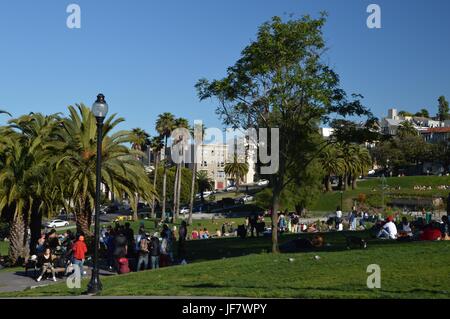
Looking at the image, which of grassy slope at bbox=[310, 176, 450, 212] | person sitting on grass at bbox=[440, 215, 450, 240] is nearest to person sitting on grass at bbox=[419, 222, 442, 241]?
person sitting on grass at bbox=[440, 215, 450, 240]

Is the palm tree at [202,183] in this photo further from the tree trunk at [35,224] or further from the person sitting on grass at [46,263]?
the person sitting on grass at [46,263]

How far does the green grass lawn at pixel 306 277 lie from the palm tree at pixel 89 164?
1173cm

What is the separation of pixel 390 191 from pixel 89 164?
242 feet

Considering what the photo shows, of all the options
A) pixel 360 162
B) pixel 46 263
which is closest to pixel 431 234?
pixel 46 263

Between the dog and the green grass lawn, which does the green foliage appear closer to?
the dog

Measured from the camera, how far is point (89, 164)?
1169 inches

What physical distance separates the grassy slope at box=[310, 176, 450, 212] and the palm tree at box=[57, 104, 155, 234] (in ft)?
165

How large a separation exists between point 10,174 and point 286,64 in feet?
47.1

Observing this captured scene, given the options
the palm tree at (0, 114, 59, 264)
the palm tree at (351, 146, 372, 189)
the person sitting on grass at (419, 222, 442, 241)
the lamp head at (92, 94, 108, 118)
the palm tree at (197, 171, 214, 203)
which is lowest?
the person sitting on grass at (419, 222, 442, 241)

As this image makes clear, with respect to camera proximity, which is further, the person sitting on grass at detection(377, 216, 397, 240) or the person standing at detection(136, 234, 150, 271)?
the person sitting on grass at detection(377, 216, 397, 240)

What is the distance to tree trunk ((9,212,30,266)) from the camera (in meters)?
27.9

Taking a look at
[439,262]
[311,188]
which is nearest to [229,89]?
[439,262]

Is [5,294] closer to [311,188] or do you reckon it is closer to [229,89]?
[229,89]
